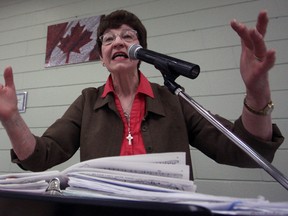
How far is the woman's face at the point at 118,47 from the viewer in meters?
0.98

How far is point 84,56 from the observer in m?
1.77

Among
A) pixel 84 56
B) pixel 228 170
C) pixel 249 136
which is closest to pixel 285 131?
pixel 228 170

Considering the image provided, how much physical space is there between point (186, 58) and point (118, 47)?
27.4 inches

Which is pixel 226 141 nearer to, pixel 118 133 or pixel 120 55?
pixel 118 133

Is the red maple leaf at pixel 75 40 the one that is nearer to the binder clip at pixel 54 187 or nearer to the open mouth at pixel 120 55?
the open mouth at pixel 120 55

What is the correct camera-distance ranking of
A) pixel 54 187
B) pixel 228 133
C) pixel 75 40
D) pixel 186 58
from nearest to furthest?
pixel 54 187 → pixel 228 133 → pixel 186 58 → pixel 75 40

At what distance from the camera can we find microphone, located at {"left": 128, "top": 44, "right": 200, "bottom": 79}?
52cm

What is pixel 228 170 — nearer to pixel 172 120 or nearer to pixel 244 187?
pixel 244 187

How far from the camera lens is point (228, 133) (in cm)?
49

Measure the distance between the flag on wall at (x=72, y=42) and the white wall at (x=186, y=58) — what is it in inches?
2.4

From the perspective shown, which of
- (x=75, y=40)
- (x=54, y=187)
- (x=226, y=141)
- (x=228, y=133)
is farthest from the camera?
(x=75, y=40)

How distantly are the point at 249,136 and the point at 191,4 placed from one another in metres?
1.28

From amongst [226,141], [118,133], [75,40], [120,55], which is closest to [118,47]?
[120,55]

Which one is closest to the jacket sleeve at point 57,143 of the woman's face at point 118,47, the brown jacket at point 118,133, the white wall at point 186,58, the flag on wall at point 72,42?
the brown jacket at point 118,133
